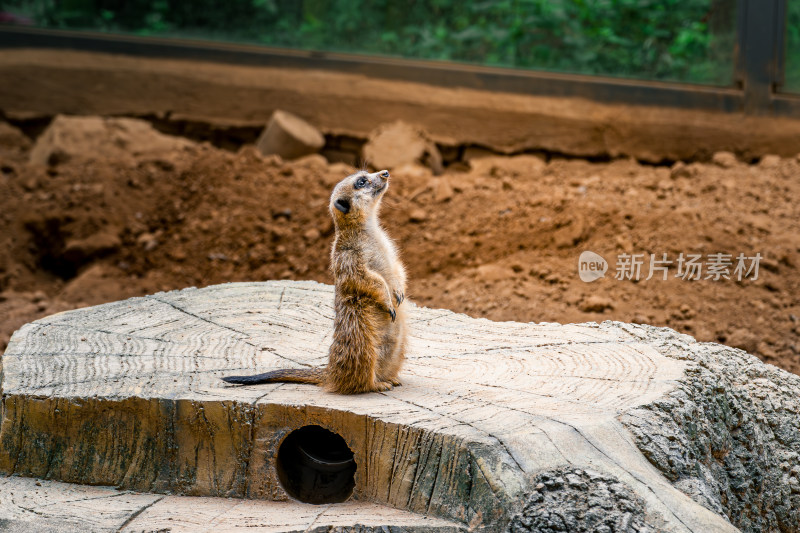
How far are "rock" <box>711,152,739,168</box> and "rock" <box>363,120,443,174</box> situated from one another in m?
2.08

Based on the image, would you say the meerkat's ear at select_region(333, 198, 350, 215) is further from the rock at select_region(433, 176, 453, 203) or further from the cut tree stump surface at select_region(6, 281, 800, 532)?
the rock at select_region(433, 176, 453, 203)

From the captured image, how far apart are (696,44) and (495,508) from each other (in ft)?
17.2

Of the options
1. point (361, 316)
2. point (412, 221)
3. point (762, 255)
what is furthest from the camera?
point (412, 221)

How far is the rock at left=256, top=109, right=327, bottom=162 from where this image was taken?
20.6ft

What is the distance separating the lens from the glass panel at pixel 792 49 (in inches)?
239

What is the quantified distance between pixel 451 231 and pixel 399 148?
1.08 metres

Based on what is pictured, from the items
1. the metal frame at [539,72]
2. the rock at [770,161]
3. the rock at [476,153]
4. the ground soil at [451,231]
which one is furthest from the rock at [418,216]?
the rock at [770,161]

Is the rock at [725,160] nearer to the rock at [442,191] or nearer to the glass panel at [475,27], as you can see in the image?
the glass panel at [475,27]

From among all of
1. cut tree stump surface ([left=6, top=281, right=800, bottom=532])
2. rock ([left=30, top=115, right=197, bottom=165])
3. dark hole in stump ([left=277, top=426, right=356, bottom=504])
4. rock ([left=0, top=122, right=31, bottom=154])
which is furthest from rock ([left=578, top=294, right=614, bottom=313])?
rock ([left=0, top=122, right=31, bottom=154])

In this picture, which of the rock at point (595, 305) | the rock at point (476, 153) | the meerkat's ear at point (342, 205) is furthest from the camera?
the rock at point (476, 153)

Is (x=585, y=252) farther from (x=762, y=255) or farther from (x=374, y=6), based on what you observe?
(x=374, y=6)

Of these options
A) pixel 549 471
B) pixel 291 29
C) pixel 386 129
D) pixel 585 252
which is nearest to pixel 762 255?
pixel 585 252

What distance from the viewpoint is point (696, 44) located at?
629cm

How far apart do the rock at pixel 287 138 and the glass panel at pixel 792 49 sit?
3602 millimetres
